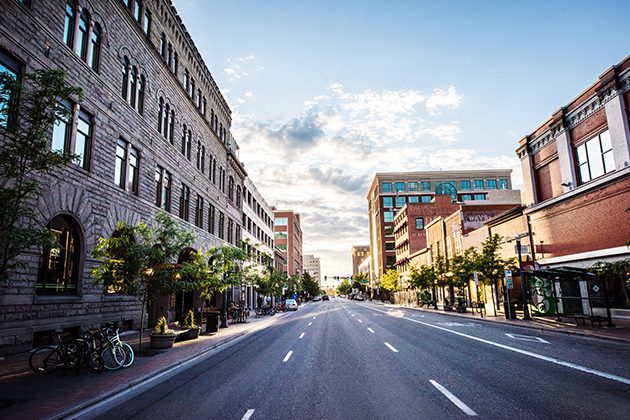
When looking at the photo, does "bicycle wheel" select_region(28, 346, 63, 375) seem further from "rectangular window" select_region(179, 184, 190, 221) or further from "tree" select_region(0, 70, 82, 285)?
"rectangular window" select_region(179, 184, 190, 221)

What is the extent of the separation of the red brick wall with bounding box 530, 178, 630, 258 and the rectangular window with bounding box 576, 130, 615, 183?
1.32m

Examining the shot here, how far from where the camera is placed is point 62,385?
9477 mm

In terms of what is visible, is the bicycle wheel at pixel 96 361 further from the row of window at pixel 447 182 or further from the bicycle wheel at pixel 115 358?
the row of window at pixel 447 182

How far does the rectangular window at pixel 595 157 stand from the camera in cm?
2491

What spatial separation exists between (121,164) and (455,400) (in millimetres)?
19744

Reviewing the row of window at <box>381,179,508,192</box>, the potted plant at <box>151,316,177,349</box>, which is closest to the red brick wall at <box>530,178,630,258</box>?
the potted plant at <box>151,316,177,349</box>

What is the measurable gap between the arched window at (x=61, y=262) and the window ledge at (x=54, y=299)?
0.24 metres

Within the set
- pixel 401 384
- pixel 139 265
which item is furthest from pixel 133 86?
pixel 401 384

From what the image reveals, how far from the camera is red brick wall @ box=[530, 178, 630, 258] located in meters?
23.3

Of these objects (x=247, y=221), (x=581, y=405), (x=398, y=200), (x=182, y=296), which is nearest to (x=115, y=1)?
(x=182, y=296)

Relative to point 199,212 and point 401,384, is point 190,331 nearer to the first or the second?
point 401,384

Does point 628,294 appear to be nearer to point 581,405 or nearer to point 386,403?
point 581,405

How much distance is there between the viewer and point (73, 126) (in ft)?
55.4

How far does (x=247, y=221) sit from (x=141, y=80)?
106 feet
